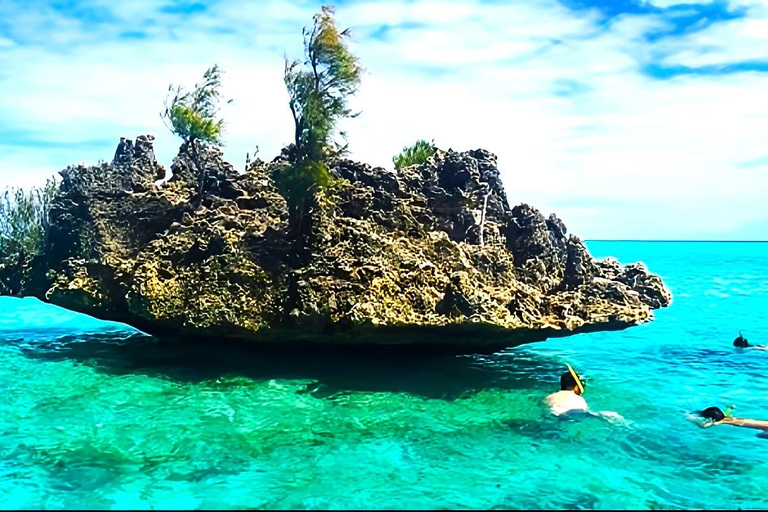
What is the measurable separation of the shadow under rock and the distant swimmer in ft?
3.53

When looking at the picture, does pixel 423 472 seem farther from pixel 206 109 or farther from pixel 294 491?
pixel 206 109

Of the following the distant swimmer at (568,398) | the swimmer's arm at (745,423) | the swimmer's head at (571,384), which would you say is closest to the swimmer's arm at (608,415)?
the distant swimmer at (568,398)

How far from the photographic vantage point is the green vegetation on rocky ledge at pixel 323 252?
46.8 ft

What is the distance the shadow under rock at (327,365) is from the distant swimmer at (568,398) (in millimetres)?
1076

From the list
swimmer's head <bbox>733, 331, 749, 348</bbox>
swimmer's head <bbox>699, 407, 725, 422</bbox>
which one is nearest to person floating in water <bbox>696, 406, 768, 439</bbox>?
swimmer's head <bbox>699, 407, 725, 422</bbox>

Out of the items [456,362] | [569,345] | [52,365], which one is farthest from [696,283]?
[52,365]

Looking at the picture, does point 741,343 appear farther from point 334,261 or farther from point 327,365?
point 334,261

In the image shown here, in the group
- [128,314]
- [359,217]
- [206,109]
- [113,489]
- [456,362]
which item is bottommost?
[113,489]

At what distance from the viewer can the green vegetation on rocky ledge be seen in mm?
14250

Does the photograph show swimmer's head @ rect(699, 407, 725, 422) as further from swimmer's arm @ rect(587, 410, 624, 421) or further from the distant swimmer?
the distant swimmer

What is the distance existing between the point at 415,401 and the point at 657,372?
8.37 meters

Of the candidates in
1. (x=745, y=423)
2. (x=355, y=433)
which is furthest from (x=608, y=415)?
(x=355, y=433)

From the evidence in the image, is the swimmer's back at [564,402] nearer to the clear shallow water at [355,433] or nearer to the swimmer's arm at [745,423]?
the clear shallow water at [355,433]

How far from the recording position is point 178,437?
36.6 ft
